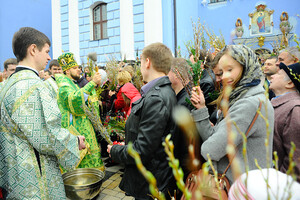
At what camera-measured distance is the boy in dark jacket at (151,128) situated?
65.4 inches

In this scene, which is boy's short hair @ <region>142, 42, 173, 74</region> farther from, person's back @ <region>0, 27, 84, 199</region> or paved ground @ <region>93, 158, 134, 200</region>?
paved ground @ <region>93, 158, 134, 200</region>

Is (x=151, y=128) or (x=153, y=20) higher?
(x=153, y=20)

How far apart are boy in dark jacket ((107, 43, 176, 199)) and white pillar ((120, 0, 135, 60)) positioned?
7862 millimetres

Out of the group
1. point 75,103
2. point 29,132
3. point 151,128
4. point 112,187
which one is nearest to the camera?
point 151,128

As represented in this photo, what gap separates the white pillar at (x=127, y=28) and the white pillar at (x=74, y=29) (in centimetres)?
288

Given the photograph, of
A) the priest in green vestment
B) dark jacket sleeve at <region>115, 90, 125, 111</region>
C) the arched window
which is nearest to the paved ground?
the priest in green vestment

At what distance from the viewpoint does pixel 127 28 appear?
32.1 feet

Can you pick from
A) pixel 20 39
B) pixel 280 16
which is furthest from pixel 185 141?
pixel 280 16

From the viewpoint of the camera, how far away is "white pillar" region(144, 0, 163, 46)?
9.08m

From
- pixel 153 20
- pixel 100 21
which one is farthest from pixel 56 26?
pixel 153 20

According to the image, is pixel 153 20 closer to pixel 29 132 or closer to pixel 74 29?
pixel 74 29

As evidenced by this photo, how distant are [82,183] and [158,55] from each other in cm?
208

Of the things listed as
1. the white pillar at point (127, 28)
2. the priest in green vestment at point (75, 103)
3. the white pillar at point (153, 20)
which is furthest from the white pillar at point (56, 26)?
the priest in green vestment at point (75, 103)

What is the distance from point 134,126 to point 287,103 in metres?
1.34
